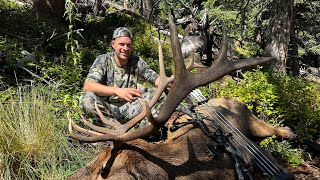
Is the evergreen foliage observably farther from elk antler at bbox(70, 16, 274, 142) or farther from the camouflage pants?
elk antler at bbox(70, 16, 274, 142)

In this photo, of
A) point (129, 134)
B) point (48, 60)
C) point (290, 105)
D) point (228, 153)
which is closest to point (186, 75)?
point (129, 134)

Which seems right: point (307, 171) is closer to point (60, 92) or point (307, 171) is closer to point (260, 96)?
point (260, 96)

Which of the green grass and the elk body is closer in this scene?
the elk body

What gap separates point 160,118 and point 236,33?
15793mm

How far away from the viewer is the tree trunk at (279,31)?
8.45m

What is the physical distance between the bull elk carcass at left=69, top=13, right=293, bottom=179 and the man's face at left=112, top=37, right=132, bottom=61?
1.07 m

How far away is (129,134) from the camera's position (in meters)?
3.17

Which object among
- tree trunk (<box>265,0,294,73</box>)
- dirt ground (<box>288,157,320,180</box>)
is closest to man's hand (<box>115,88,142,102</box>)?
dirt ground (<box>288,157,320,180</box>)

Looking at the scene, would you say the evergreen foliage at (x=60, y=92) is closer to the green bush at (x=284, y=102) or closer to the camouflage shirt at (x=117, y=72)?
the green bush at (x=284, y=102)

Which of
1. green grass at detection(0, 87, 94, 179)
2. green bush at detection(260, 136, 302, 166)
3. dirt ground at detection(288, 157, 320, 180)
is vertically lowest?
dirt ground at detection(288, 157, 320, 180)

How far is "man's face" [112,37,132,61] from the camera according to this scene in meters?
4.72

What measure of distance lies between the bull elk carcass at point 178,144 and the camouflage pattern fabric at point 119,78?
0.83 meters

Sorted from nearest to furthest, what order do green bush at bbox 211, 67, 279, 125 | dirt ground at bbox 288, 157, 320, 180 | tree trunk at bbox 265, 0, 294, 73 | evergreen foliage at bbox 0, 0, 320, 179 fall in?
evergreen foliage at bbox 0, 0, 320, 179
dirt ground at bbox 288, 157, 320, 180
green bush at bbox 211, 67, 279, 125
tree trunk at bbox 265, 0, 294, 73

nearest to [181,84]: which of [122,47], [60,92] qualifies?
[122,47]
